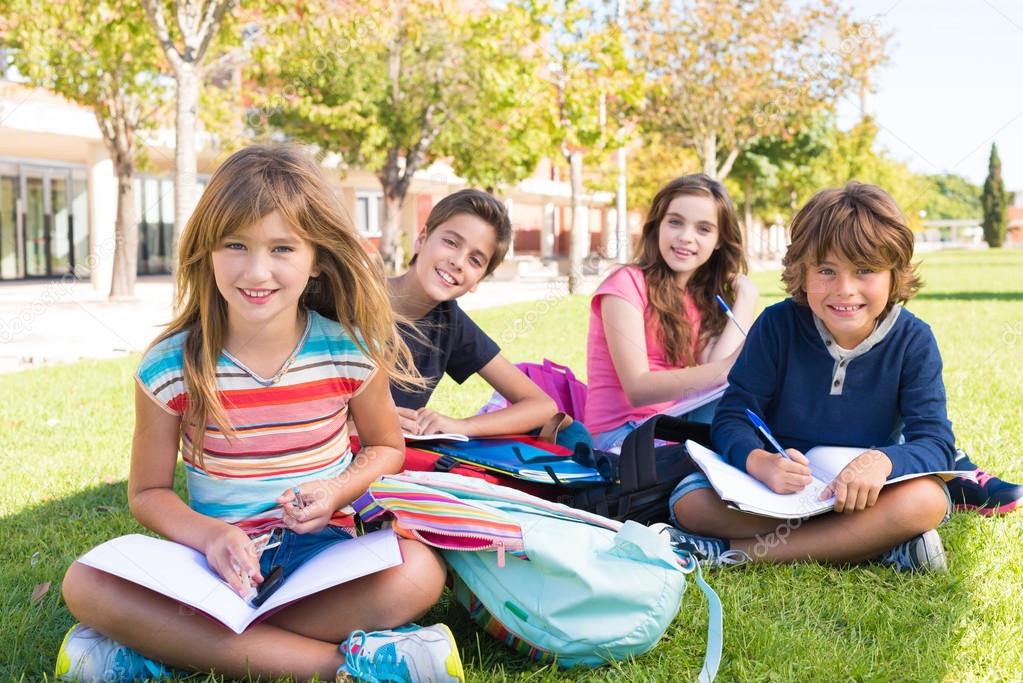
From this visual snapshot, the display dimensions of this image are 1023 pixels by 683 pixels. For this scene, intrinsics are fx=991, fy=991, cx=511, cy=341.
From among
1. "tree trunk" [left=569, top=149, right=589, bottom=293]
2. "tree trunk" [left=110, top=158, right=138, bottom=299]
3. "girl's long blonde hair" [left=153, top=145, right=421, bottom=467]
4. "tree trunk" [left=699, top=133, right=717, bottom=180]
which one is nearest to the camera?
"girl's long blonde hair" [left=153, top=145, right=421, bottom=467]

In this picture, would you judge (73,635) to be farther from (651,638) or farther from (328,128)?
(328,128)

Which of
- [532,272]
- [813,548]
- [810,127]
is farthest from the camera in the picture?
[532,272]

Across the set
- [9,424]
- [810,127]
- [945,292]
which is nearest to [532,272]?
[810,127]

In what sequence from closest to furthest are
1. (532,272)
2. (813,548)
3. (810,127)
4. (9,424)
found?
(813,548)
(9,424)
(810,127)
(532,272)

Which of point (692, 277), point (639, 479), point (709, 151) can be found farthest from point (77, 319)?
point (709, 151)

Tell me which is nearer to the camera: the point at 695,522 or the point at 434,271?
the point at 695,522

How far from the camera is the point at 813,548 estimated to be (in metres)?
2.76

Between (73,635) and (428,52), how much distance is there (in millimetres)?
16128

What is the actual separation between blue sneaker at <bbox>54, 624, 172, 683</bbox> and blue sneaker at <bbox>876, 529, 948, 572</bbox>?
1.93 m

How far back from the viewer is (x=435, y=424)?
304cm

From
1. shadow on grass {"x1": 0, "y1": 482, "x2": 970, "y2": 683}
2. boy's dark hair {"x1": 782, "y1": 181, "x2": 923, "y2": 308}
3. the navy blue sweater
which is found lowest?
shadow on grass {"x1": 0, "y1": 482, "x2": 970, "y2": 683}

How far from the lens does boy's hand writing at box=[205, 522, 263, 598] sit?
2.01 meters

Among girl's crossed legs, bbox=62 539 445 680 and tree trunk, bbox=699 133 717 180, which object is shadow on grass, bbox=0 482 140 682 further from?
tree trunk, bbox=699 133 717 180

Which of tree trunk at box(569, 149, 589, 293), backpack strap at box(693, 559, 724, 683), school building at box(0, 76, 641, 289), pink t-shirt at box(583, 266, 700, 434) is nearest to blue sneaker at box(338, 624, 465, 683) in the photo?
backpack strap at box(693, 559, 724, 683)
